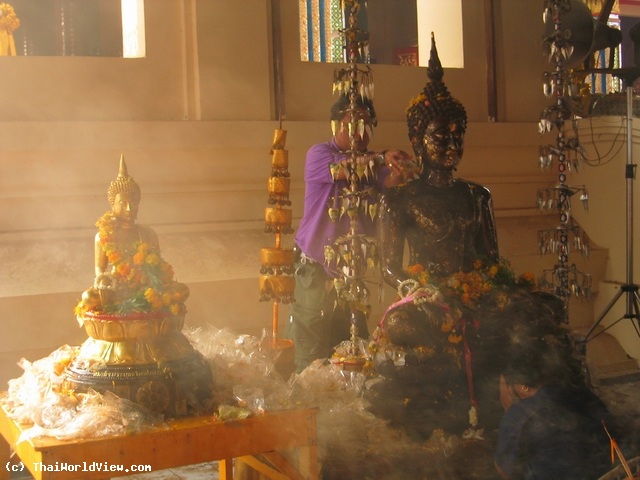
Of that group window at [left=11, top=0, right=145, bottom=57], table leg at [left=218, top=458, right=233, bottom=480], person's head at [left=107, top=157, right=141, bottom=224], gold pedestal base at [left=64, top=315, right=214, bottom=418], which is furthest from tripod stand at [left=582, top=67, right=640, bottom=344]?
window at [left=11, top=0, right=145, bottom=57]

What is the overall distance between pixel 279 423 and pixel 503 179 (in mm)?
3595

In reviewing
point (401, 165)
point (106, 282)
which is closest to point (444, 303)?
point (401, 165)

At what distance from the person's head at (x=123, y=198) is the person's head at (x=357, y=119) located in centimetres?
98

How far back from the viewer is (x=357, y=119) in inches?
137

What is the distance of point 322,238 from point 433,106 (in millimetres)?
873

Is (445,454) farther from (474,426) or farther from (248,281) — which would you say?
(248,281)

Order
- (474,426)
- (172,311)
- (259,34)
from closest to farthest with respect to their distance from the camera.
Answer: (172,311) → (474,426) → (259,34)

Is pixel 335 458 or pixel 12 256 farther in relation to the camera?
pixel 12 256

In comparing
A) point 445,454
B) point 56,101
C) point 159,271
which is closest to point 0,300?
point 56,101

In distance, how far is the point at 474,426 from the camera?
321cm

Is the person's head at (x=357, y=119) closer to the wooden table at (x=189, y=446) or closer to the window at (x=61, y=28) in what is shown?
the wooden table at (x=189, y=446)

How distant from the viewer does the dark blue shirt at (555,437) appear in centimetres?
278

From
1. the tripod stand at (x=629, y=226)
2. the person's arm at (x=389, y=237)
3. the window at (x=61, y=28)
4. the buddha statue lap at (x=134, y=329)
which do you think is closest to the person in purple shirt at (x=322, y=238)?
the person's arm at (x=389, y=237)

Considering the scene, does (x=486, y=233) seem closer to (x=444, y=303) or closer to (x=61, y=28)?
(x=444, y=303)
